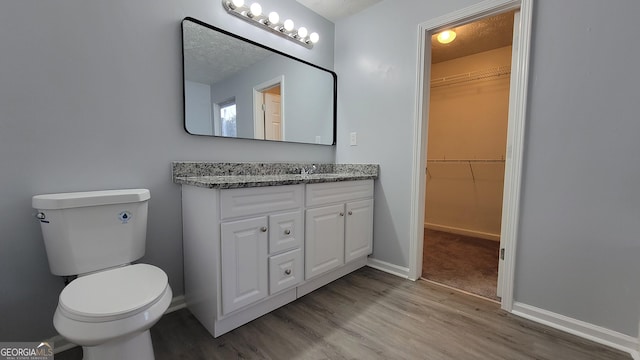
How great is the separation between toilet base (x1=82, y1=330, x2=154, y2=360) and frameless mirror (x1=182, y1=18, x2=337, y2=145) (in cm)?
112

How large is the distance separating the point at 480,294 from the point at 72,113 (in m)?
2.64

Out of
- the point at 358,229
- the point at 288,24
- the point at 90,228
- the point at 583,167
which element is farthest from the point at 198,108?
the point at 583,167

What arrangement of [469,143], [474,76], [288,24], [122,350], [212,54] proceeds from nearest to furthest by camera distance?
[122,350]
[212,54]
[288,24]
[474,76]
[469,143]

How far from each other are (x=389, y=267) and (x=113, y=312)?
189cm

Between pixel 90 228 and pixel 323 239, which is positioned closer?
pixel 90 228

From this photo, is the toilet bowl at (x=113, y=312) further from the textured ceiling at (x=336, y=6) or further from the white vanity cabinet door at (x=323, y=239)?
the textured ceiling at (x=336, y=6)

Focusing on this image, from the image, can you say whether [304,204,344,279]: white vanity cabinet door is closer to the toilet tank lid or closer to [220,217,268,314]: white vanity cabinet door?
[220,217,268,314]: white vanity cabinet door

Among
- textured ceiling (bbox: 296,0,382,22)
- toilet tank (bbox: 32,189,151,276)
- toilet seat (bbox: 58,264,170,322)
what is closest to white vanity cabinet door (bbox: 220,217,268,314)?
toilet seat (bbox: 58,264,170,322)

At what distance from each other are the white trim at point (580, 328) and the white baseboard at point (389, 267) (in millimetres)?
721

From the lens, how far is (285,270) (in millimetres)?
1602

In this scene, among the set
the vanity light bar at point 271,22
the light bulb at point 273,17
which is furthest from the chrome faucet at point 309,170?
the light bulb at point 273,17

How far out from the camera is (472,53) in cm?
321

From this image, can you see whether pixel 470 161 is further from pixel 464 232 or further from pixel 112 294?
pixel 112 294

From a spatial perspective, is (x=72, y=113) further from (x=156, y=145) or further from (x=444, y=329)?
(x=444, y=329)
